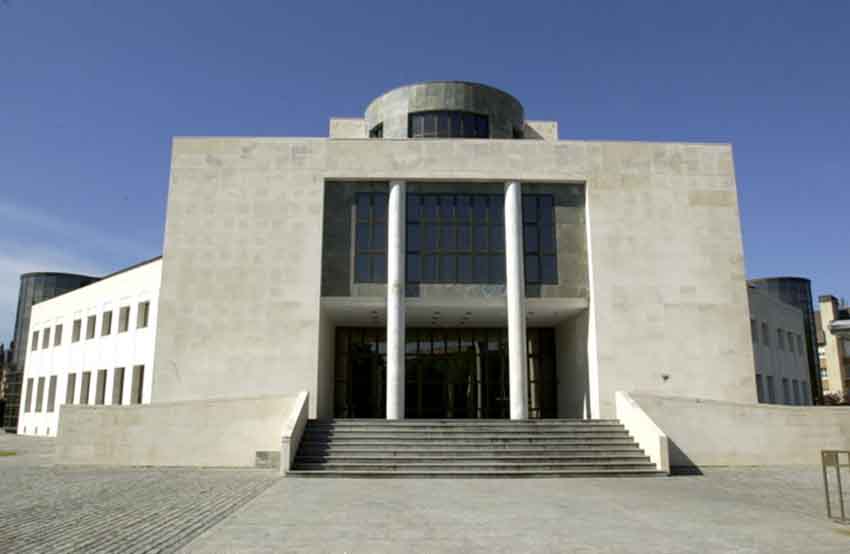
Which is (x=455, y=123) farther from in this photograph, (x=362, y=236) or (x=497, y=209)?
(x=362, y=236)

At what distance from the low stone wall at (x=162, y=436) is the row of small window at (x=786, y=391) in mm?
26887

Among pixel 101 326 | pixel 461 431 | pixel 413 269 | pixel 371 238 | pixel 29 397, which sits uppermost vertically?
pixel 371 238

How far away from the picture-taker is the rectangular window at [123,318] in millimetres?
34656

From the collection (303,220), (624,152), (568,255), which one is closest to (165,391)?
(303,220)

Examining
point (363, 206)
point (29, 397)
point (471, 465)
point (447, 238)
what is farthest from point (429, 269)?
point (29, 397)

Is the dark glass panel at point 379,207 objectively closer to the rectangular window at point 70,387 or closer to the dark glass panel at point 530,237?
the dark glass panel at point 530,237

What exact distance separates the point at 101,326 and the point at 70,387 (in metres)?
5.38

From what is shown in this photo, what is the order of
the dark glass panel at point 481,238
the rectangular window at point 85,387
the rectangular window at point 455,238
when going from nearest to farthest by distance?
the rectangular window at point 455,238, the dark glass panel at point 481,238, the rectangular window at point 85,387

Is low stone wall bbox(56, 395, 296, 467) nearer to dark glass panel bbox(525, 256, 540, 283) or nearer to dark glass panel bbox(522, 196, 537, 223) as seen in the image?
dark glass panel bbox(525, 256, 540, 283)

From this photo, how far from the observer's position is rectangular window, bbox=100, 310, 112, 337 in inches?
1425

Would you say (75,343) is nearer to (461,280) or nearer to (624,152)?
(461,280)

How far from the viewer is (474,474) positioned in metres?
17.3

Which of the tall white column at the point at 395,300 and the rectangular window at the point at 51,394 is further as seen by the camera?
the rectangular window at the point at 51,394

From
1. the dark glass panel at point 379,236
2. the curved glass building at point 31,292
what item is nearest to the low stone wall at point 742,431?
the dark glass panel at point 379,236
